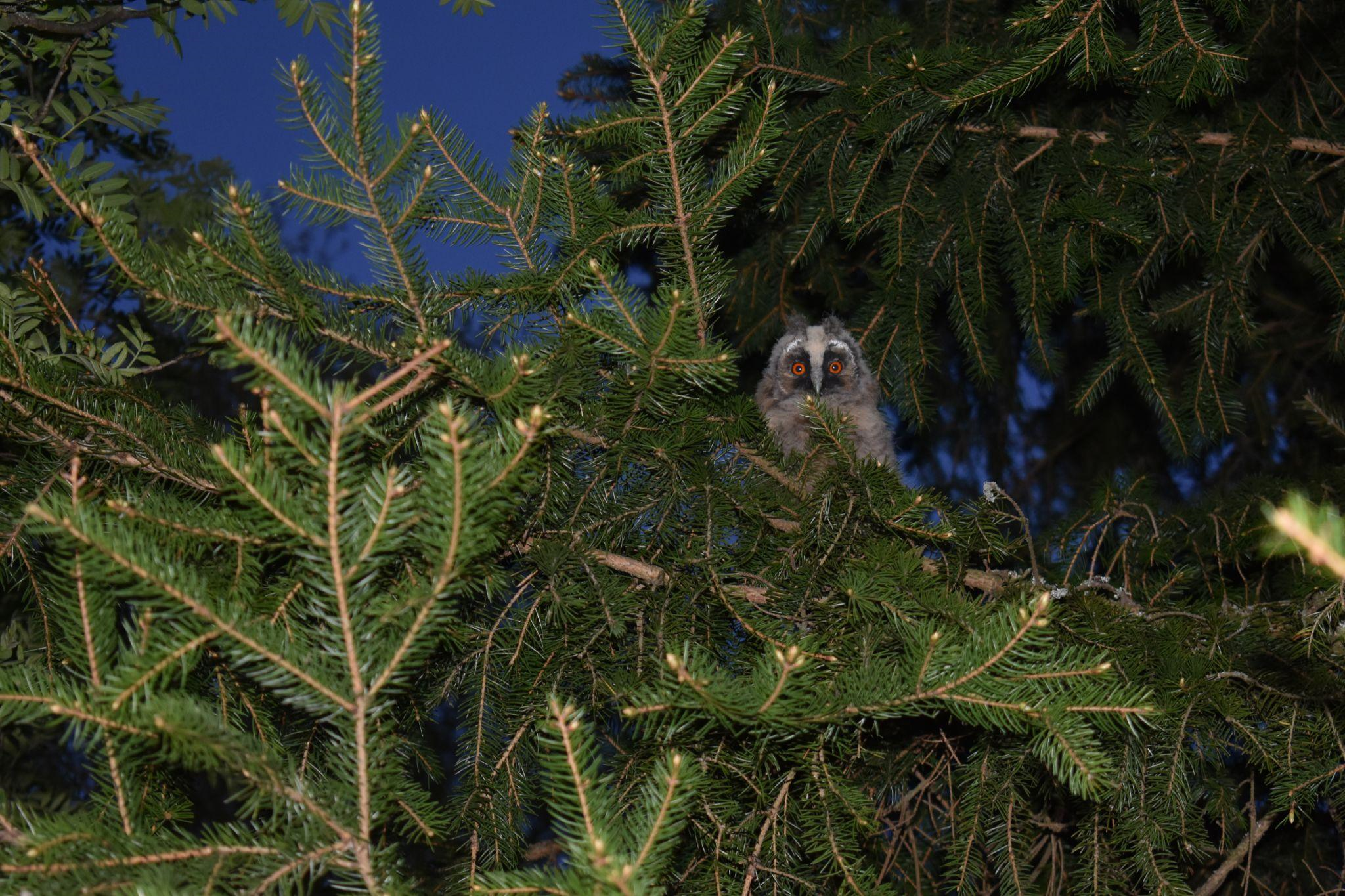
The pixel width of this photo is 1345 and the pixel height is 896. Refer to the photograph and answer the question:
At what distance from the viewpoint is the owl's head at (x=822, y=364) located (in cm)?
400

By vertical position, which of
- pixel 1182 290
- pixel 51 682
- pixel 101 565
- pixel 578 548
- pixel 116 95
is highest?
pixel 116 95

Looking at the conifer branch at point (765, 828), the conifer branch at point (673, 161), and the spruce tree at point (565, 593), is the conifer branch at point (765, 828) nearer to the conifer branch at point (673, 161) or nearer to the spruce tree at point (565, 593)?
the spruce tree at point (565, 593)

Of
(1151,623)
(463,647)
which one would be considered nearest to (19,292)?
(463,647)

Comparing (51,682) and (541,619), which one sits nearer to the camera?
(51,682)

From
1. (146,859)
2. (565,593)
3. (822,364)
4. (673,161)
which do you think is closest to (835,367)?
(822,364)

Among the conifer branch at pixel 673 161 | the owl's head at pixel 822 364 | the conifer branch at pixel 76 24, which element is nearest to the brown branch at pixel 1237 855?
the conifer branch at pixel 673 161

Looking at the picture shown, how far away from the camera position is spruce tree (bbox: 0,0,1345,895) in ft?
4.05

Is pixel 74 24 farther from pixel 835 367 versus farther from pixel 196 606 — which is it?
pixel 835 367

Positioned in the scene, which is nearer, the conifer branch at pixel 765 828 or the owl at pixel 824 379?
the conifer branch at pixel 765 828

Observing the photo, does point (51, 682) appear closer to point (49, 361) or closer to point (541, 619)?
point (49, 361)

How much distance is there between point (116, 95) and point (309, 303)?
72.4 inches

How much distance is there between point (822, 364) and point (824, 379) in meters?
0.06

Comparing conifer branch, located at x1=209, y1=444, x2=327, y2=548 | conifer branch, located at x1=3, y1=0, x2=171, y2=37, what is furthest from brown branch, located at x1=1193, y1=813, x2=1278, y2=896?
conifer branch, located at x1=3, y1=0, x2=171, y2=37

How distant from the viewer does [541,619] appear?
204 cm
